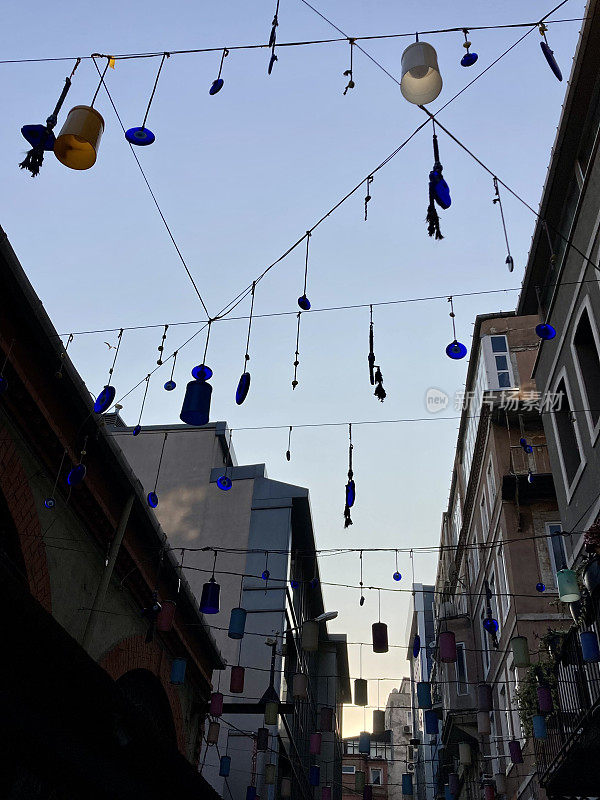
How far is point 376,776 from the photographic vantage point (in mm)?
58250

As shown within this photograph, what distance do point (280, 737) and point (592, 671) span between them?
13.5m

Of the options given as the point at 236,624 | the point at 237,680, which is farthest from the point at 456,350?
the point at 237,680

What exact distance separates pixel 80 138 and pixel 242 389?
329cm

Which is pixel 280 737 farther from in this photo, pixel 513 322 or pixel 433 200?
pixel 433 200

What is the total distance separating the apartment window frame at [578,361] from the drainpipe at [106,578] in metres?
7.00

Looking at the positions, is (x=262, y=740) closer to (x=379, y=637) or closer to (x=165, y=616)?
(x=379, y=637)

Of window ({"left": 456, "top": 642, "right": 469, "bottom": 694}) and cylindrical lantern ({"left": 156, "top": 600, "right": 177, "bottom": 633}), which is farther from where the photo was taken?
window ({"left": 456, "top": 642, "right": 469, "bottom": 694})

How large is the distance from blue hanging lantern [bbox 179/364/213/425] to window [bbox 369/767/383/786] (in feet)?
198

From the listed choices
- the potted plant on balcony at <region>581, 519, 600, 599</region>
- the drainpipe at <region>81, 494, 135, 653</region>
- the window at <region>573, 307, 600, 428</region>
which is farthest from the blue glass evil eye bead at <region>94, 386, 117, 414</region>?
the window at <region>573, 307, 600, 428</region>

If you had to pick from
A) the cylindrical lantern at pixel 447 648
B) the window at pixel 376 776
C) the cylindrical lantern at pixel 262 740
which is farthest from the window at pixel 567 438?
the window at pixel 376 776

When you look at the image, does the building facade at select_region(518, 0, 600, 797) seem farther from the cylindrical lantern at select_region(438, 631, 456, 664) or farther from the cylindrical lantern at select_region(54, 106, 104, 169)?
the cylindrical lantern at select_region(54, 106, 104, 169)

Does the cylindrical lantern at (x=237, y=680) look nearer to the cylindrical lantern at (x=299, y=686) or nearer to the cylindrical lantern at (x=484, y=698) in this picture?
the cylindrical lantern at (x=299, y=686)

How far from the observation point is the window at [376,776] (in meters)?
57.5

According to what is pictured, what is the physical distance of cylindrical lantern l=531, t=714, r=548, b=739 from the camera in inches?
474
